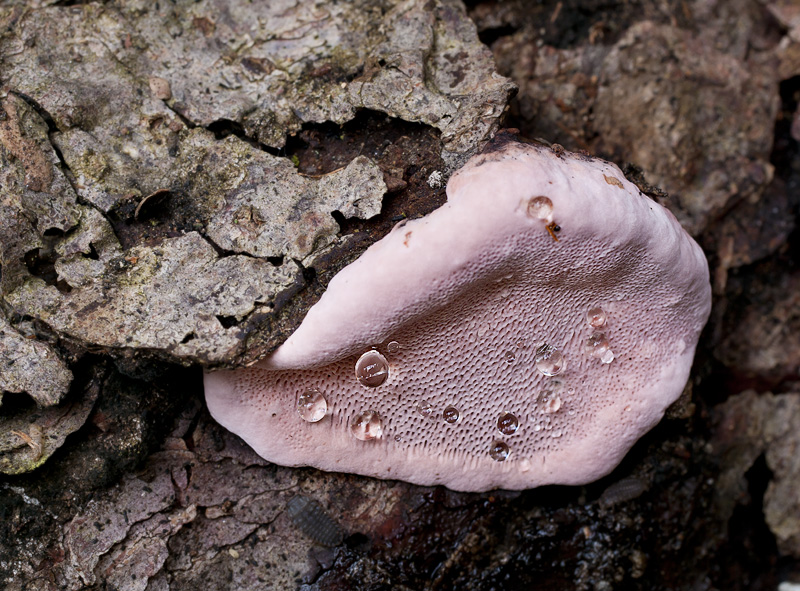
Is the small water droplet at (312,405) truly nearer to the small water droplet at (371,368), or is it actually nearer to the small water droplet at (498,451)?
the small water droplet at (371,368)

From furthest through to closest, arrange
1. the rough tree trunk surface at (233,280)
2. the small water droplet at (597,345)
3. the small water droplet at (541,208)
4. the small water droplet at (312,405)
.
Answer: the small water droplet at (597,345)
the small water droplet at (312,405)
the rough tree trunk surface at (233,280)
the small water droplet at (541,208)

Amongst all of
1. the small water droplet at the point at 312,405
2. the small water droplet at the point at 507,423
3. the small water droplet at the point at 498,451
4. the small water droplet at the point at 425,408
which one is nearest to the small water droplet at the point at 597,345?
the small water droplet at the point at 507,423

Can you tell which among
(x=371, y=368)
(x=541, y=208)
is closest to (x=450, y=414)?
(x=371, y=368)

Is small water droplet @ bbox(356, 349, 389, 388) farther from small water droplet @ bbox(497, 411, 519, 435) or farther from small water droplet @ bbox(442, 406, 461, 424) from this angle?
small water droplet @ bbox(497, 411, 519, 435)

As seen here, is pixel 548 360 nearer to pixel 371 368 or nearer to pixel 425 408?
pixel 425 408

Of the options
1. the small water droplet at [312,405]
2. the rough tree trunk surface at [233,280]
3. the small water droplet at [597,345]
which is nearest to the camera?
the rough tree trunk surface at [233,280]

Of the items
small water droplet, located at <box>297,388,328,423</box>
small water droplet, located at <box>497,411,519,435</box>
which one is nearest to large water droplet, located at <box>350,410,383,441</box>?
small water droplet, located at <box>297,388,328,423</box>

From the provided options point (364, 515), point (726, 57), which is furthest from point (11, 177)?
point (726, 57)
